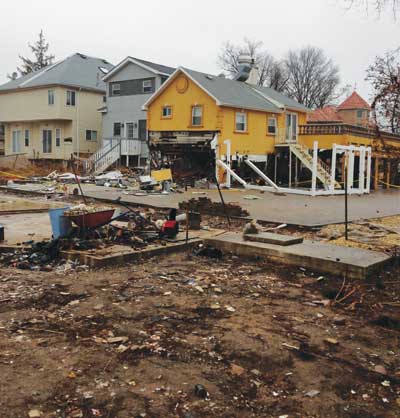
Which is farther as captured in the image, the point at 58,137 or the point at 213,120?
the point at 58,137

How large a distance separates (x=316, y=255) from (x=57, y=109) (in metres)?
31.8

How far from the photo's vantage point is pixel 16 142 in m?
40.6

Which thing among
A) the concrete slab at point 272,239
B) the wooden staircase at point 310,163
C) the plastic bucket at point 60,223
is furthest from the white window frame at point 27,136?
the concrete slab at point 272,239

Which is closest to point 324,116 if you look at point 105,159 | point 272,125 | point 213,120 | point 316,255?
point 272,125

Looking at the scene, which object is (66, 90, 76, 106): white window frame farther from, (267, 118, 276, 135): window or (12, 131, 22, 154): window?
(267, 118, 276, 135): window

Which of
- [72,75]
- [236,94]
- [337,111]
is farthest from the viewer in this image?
[337,111]

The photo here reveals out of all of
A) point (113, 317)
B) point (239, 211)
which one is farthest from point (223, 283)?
point (239, 211)

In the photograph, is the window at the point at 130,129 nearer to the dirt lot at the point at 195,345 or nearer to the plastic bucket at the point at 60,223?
the plastic bucket at the point at 60,223

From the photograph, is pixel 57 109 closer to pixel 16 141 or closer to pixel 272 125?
pixel 16 141

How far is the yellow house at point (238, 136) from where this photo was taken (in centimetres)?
A: 2750

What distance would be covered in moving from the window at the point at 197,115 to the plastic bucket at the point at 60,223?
20.6m

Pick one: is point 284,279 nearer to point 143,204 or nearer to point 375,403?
point 375,403

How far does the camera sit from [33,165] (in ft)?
120

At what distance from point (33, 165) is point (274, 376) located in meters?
35.4
